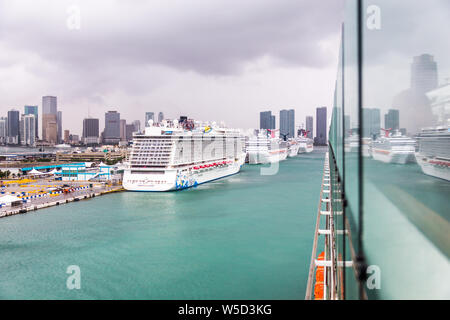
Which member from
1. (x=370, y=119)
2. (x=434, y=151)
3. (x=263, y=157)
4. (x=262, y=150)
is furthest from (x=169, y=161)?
(x=262, y=150)

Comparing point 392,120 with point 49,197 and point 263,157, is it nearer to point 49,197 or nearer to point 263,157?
point 49,197

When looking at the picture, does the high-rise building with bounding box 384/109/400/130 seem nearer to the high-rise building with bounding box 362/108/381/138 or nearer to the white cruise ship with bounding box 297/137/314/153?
the high-rise building with bounding box 362/108/381/138

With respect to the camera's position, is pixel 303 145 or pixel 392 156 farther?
pixel 303 145

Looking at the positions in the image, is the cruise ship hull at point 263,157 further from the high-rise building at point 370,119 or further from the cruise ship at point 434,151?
the high-rise building at point 370,119

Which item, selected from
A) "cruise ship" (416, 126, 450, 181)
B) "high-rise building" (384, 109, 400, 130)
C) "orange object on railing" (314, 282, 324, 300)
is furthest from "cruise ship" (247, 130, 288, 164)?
"high-rise building" (384, 109, 400, 130)

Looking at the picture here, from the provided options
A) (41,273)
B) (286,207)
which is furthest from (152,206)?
(41,273)
